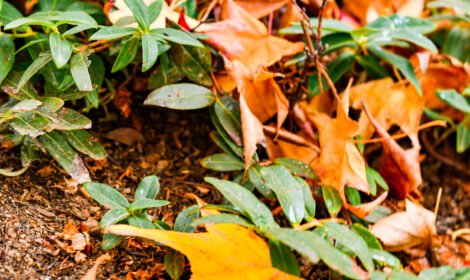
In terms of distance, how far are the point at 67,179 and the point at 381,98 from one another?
2.28 feet

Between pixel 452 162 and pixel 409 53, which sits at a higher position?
pixel 409 53

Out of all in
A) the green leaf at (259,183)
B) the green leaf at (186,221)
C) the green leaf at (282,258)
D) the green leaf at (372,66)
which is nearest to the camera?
the green leaf at (282,258)

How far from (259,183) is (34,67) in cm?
44

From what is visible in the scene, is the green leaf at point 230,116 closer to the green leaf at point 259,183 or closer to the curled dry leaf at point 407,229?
the green leaf at point 259,183

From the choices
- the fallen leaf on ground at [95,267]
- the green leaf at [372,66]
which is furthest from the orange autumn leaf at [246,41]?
the fallen leaf on ground at [95,267]

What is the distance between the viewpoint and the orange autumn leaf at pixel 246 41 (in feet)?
3.87

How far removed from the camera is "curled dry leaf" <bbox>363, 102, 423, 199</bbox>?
3.93 feet

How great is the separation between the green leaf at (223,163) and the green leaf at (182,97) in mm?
104

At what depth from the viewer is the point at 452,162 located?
1.40m

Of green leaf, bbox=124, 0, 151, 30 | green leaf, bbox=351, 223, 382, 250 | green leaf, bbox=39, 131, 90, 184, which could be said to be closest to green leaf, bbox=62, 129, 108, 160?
green leaf, bbox=39, 131, 90, 184

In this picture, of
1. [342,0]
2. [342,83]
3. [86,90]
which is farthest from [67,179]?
[342,0]

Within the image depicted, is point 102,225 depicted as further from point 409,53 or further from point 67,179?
point 409,53

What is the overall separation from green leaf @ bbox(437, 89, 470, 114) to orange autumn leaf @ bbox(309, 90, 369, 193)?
264 millimetres

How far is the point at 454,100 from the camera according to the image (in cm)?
124
